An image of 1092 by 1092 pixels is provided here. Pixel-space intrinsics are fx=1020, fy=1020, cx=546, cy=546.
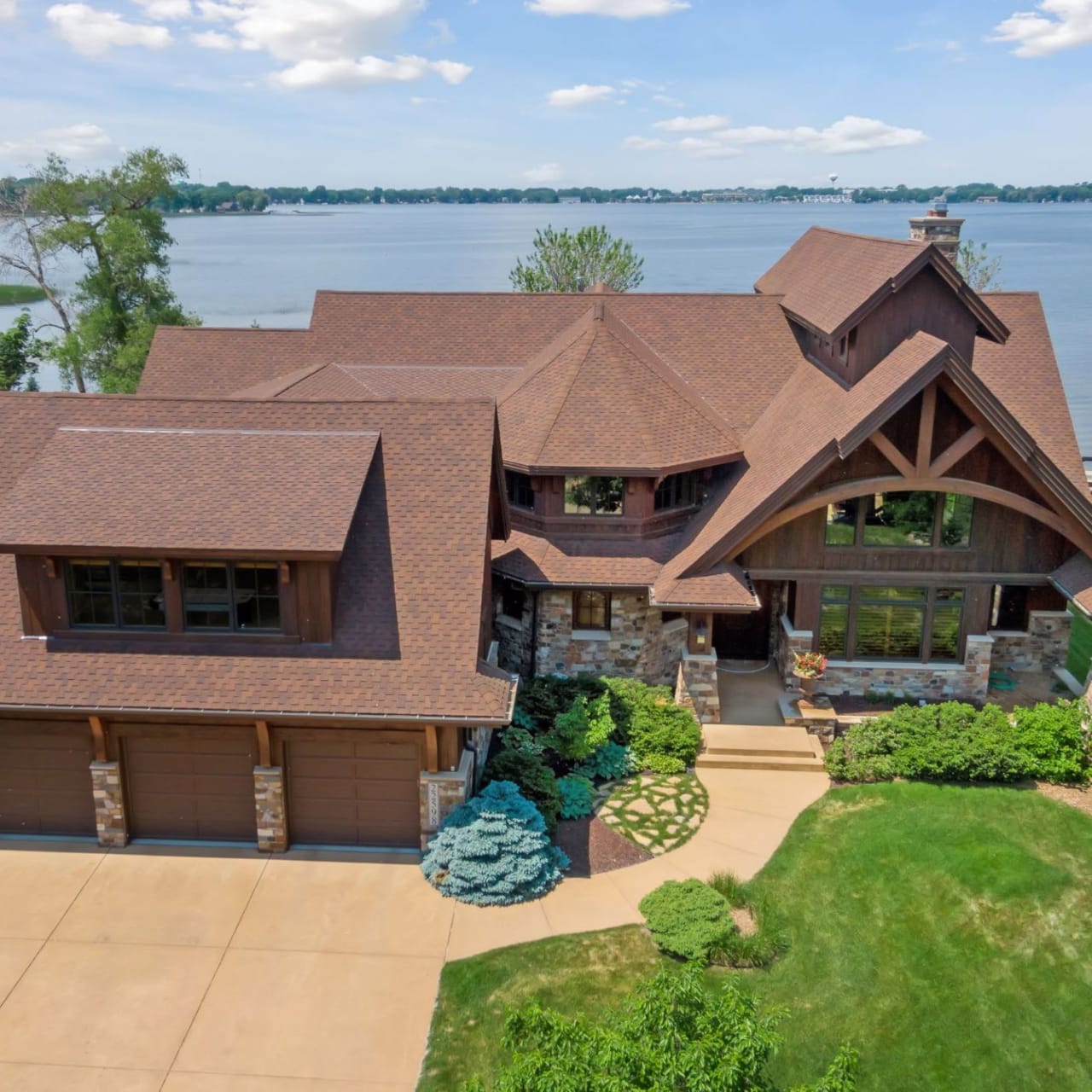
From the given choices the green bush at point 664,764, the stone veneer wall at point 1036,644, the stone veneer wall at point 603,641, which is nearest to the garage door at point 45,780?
the stone veneer wall at point 603,641

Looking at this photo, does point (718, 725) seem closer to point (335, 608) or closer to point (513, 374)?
point (335, 608)

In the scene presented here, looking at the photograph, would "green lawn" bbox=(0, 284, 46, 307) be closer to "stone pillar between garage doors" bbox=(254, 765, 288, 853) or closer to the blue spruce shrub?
"stone pillar between garage doors" bbox=(254, 765, 288, 853)

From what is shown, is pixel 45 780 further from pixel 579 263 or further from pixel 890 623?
pixel 579 263

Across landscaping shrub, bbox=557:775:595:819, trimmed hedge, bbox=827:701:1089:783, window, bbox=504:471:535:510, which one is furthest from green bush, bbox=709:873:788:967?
window, bbox=504:471:535:510

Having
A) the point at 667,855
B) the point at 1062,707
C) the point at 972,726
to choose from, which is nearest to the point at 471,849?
the point at 667,855

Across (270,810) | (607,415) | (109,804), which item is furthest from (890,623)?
(109,804)

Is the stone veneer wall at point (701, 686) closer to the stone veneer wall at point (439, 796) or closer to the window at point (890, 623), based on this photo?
the window at point (890, 623)

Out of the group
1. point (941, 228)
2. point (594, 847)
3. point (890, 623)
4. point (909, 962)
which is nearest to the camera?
point (909, 962)
